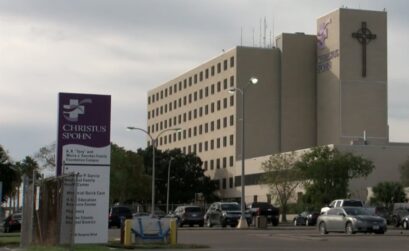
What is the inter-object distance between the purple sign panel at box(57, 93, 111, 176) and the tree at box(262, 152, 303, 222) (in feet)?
187

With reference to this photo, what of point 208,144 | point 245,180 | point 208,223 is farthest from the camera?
point 208,144

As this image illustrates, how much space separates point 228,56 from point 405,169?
124 feet

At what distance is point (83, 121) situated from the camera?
26172 millimetres

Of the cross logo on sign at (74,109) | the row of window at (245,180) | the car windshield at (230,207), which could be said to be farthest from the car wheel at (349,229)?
the row of window at (245,180)

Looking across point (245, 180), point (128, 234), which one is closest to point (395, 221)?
point (128, 234)

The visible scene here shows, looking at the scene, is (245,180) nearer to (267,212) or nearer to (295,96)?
(295,96)

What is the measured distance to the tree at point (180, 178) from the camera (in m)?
122

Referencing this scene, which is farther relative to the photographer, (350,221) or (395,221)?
(395,221)

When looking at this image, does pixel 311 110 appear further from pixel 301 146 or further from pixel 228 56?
pixel 228 56

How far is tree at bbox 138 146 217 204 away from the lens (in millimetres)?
121562

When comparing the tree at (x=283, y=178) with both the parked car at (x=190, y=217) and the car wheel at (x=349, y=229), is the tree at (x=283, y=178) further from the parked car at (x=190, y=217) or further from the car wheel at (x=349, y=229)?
the car wheel at (x=349, y=229)

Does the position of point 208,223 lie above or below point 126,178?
below

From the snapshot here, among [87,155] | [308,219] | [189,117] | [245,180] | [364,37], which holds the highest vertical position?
[364,37]

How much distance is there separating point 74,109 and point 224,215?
31.6 metres
